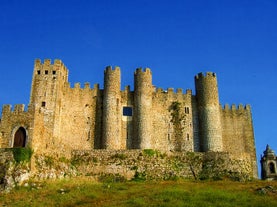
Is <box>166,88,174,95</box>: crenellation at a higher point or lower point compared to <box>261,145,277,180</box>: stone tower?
higher

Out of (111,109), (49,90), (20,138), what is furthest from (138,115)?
(20,138)

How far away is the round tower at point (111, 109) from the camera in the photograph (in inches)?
1763

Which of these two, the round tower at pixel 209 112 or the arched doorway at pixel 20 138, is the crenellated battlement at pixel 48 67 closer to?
the arched doorway at pixel 20 138

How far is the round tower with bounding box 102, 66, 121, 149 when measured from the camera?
4478cm

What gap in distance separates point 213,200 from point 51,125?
22615 mm

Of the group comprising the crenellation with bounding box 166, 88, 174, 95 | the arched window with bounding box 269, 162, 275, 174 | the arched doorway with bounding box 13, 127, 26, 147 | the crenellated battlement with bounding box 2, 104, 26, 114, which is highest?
the crenellation with bounding box 166, 88, 174, 95

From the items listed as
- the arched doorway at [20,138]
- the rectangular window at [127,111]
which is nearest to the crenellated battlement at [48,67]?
the rectangular window at [127,111]

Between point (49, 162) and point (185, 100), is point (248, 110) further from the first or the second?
point (49, 162)

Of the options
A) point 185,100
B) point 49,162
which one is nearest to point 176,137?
point 185,100

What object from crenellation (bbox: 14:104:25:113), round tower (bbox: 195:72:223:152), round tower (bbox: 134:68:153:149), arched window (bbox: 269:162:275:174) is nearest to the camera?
crenellation (bbox: 14:104:25:113)

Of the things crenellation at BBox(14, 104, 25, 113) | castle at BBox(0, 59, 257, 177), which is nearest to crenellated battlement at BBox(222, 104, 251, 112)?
castle at BBox(0, 59, 257, 177)

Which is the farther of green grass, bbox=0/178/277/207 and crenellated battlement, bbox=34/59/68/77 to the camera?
crenellated battlement, bbox=34/59/68/77

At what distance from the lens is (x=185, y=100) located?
49250 mm

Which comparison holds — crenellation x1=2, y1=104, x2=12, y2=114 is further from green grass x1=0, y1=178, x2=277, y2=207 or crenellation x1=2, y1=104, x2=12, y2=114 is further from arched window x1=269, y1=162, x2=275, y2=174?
arched window x1=269, y1=162, x2=275, y2=174
